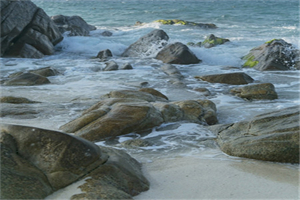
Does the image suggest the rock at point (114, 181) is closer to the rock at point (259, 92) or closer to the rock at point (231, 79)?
the rock at point (259, 92)

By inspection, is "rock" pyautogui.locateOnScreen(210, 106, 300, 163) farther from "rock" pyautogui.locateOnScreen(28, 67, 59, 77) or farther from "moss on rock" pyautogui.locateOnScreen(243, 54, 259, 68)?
"moss on rock" pyautogui.locateOnScreen(243, 54, 259, 68)

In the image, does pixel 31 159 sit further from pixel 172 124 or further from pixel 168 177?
pixel 172 124

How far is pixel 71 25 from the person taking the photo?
61.3 ft

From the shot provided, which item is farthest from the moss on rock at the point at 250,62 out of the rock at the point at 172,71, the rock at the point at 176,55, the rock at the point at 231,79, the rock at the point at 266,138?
the rock at the point at 266,138

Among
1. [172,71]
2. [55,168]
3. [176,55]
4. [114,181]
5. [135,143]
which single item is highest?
[55,168]

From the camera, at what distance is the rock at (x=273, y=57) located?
11273mm

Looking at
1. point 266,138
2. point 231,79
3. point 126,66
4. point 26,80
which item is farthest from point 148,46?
point 266,138

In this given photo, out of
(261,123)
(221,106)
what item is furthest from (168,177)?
(221,106)

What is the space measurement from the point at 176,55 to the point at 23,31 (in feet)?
18.3

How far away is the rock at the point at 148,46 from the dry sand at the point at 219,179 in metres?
10.1

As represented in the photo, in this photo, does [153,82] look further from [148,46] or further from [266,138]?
[266,138]

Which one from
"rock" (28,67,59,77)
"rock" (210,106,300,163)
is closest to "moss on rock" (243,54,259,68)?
"rock" (28,67,59,77)

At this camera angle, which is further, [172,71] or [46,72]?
[172,71]

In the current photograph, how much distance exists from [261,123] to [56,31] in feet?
39.9
